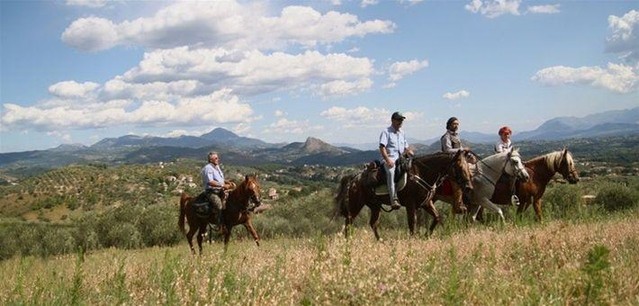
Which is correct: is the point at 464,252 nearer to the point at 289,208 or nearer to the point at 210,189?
the point at 210,189

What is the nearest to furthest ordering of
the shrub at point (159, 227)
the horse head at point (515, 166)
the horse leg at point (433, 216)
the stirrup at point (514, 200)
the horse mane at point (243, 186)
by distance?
1. the horse leg at point (433, 216)
2. the horse head at point (515, 166)
3. the stirrup at point (514, 200)
4. the horse mane at point (243, 186)
5. the shrub at point (159, 227)

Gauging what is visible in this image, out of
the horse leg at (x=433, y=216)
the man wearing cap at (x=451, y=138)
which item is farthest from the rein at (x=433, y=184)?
the man wearing cap at (x=451, y=138)

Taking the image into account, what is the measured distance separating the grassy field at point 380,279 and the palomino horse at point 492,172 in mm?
5165

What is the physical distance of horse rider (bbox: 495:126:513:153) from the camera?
12789 millimetres

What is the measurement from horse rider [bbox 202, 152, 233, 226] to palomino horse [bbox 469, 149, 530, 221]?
6.36 m

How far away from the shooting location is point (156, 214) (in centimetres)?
2845

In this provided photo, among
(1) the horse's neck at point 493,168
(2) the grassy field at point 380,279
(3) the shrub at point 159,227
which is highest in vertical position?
(1) the horse's neck at point 493,168

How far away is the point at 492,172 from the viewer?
12.0 m

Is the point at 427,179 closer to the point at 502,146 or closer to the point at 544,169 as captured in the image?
the point at 502,146

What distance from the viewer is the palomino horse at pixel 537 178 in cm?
1186

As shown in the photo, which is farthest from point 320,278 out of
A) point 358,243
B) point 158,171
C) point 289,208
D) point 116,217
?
point 158,171

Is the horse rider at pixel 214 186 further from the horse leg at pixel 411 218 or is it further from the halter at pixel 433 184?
the halter at pixel 433 184

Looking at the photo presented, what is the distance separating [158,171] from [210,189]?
136598 mm

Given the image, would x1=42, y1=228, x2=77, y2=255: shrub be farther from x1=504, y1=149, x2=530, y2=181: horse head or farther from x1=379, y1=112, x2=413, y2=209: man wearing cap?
x1=504, y1=149, x2=530, y2=181: horse head
